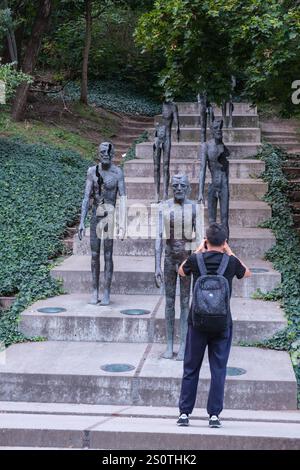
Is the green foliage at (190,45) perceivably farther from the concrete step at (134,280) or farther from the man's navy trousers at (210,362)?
the man's navy trousers at (210,362)

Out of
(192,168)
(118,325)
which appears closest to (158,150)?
(192,168)

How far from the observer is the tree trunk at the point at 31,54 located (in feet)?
65.9

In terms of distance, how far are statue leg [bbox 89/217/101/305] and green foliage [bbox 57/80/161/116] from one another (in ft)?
48.2

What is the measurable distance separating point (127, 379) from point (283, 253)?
5042mm

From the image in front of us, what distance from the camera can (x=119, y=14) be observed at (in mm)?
28344

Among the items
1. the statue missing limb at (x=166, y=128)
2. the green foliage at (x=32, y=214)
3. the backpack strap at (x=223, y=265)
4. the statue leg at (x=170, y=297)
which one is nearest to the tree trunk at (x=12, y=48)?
the green foliage at (x=32, y=214)

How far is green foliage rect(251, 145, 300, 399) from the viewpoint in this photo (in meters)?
8.81

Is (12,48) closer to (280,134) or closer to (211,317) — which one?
(280,134)

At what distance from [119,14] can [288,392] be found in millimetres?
23107

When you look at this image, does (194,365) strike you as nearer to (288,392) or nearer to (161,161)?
(288,392)

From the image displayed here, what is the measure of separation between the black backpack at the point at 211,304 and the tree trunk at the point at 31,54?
14.7 metres

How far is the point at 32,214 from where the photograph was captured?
1398cm
